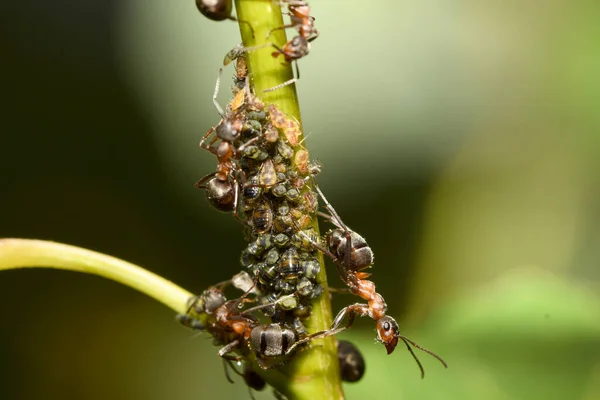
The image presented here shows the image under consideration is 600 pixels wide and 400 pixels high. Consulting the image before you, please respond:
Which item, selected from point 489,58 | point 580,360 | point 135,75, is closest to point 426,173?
point 489,58

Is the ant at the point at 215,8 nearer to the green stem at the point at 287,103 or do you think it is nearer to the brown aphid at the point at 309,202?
the green stem at the point at 287,103

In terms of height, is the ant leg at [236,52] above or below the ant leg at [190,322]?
above

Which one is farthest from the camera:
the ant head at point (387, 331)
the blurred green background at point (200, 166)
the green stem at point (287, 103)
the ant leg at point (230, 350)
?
the blurred green background at point (200, 166)

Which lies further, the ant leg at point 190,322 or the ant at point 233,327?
the ant leg at point 190,322

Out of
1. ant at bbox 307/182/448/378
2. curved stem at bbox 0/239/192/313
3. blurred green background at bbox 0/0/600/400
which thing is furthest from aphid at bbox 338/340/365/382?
blurred green background at bbox 0/0/600/400

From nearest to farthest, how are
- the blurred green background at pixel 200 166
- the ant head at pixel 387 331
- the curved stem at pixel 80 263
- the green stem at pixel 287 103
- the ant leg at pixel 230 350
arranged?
the green stem at pixel 287 103, the curved stem at pixel 80 263, the ant leg at pixel 230 350, the ant head at pixel 387 331, the blurred green background at pixel 200 166

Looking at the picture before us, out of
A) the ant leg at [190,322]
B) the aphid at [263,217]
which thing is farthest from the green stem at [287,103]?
the ant leg at [190,322]
